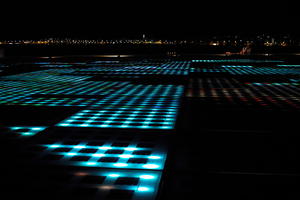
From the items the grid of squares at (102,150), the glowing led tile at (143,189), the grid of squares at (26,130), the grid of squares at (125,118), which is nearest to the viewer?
the glowing led tile at (143,189)

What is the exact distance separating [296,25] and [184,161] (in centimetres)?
1881

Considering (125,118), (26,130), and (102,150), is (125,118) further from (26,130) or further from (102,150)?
(26,130)

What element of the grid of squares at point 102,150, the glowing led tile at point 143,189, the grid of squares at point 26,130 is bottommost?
the glowing led tile at point 143,189

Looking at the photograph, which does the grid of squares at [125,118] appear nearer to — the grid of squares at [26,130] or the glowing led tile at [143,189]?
the grid of squares at [26,130]

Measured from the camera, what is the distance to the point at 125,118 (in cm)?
325

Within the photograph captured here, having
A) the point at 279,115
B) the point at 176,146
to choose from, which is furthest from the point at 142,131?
the point at 279,115

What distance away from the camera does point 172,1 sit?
1631 cm

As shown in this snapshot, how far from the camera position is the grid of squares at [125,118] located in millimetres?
3002

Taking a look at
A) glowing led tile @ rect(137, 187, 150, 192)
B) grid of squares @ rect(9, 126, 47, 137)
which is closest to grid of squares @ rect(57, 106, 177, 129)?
grid of squares @ rect(9, 126, 47, 137)

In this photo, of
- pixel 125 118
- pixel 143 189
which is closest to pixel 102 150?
pixel 143 189

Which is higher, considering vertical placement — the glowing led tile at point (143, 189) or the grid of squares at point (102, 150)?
the grid of squares at point (102, 150)

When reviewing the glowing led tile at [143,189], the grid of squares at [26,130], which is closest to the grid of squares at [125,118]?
the grid of squares at [26,130]

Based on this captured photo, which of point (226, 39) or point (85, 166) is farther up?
point (226, 39)

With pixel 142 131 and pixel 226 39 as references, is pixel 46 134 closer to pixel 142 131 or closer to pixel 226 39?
pixel 142 131
